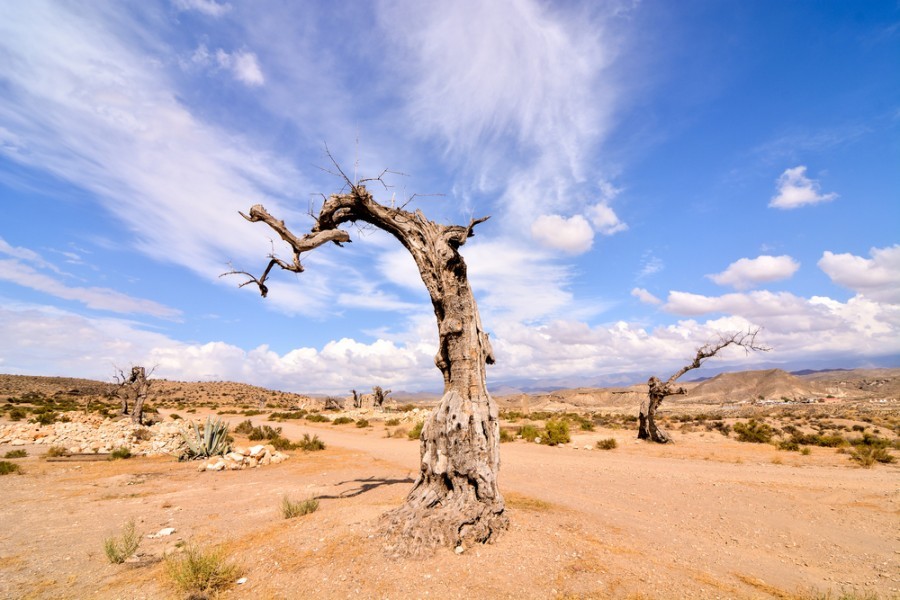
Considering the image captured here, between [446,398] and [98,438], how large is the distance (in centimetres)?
2189

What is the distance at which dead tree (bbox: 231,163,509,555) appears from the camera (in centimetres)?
565

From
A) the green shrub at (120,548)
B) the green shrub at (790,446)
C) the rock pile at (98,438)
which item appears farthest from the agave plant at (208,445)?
the green shrub at (790,446)

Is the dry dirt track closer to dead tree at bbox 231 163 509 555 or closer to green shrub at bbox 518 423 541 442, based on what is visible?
dead tree at bbox 231 163 509 555

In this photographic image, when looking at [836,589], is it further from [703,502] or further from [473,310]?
[473,310]

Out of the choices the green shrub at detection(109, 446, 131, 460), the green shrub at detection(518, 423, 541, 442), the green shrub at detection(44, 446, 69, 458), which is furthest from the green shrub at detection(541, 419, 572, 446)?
the green shrub at detection(44, 446, 69, 458)

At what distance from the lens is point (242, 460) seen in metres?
14.7

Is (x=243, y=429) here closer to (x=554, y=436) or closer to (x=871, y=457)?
(x=554, y=436)

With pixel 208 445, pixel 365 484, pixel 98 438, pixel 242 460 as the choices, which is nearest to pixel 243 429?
pixel 98 438

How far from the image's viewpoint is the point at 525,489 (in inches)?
392

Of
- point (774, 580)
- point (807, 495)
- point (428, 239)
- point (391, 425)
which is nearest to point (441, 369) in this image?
point (428, 239)

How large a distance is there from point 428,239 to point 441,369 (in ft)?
7.11

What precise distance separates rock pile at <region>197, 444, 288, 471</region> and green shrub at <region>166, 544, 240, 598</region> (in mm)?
9965

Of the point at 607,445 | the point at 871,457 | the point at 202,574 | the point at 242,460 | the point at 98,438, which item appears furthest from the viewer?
the point at 98,438

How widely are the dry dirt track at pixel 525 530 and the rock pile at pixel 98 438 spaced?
3.95 metres
